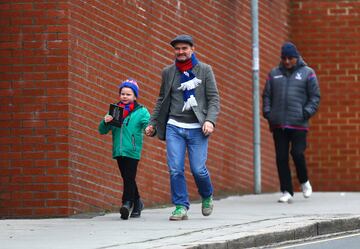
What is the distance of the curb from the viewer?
10922mm

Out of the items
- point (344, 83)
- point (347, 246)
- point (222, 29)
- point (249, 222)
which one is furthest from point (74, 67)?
point (344, 83)

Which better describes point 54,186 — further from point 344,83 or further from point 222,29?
point 344,83

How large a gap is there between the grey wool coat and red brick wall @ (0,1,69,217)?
1.07 meters

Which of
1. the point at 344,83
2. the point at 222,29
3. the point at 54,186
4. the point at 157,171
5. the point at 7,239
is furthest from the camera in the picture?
the point at 344,83

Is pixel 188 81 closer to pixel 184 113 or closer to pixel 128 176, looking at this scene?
pixel 184 113

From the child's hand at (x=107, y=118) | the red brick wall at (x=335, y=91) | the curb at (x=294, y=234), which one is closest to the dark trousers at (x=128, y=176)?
the child's hand at (x=107, y=118)

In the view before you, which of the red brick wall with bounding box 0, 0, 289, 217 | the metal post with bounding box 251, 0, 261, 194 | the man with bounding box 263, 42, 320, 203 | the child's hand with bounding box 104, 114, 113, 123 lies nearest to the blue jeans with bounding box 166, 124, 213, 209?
the child's hand with bounding box 104, 114, 113, 123

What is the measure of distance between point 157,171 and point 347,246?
473cm

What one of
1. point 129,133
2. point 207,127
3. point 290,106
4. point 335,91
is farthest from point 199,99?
point 335,91

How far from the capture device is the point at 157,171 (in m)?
16.1

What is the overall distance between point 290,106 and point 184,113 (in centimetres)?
340

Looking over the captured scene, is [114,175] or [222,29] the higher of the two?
[222,29]

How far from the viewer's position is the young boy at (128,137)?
13.3 m

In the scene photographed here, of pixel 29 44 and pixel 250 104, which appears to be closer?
pixel 29 44
